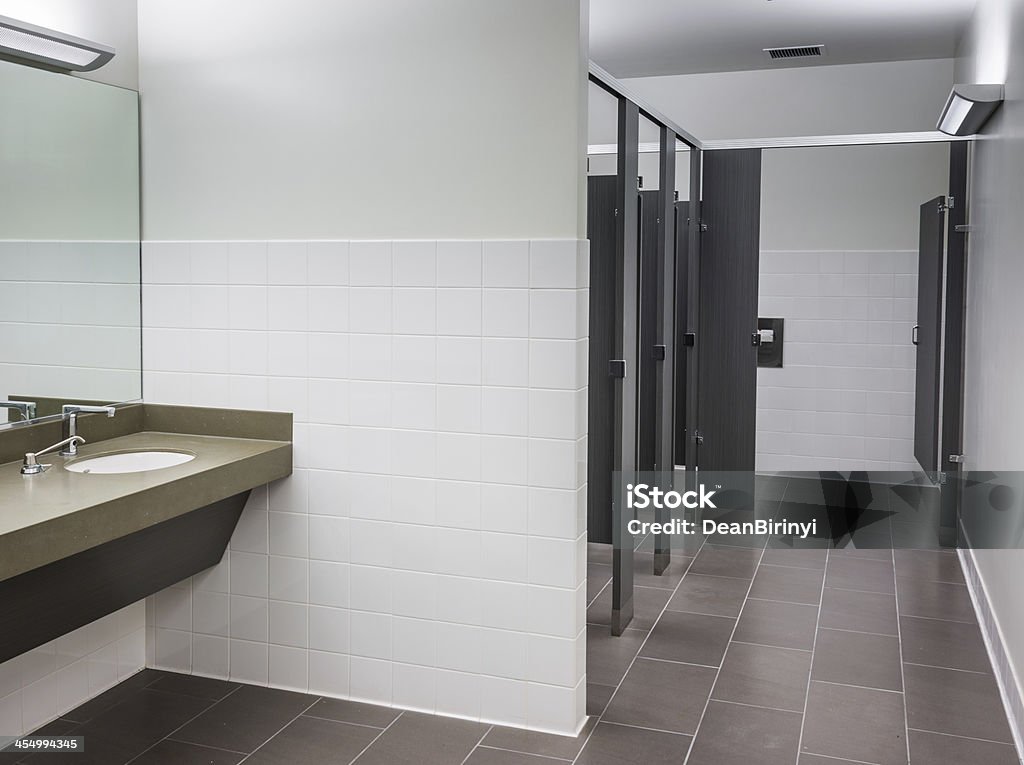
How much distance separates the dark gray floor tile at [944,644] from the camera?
11.1 feet

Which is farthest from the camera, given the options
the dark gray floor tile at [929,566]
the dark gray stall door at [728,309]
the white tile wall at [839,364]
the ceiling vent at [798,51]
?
the white tile wall at [839,364]

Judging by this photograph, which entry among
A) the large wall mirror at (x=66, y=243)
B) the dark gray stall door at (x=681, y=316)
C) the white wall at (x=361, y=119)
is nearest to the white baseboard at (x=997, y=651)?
the dark gray stall door at (x=681, y=316)

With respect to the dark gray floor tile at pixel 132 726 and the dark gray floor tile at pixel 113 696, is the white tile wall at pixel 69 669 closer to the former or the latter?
the dark gray floor tile at pixel 113 696

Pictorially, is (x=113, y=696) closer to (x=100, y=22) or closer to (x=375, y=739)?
(x=375, y=739)

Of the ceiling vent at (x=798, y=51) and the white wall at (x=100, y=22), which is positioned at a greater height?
the ceiling vent at (x=798, y=51)

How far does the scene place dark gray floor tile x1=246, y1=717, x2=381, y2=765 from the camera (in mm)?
2674

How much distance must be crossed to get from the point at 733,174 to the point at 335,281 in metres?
2.80

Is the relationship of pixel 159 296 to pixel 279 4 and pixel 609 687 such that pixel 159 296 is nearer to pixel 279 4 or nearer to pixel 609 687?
pixel 279 4

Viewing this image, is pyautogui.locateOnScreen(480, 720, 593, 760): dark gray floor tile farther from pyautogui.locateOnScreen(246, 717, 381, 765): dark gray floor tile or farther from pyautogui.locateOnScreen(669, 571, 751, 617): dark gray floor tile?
pyautogui.locateOnScreen(669, 571, 751, 617): dark gray floor tile

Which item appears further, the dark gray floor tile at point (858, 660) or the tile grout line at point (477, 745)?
the dark gray floor tile at point (858, 660)

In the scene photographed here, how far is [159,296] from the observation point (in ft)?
10.3

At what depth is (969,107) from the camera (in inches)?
153

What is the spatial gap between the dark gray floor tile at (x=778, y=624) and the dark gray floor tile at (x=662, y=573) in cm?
39

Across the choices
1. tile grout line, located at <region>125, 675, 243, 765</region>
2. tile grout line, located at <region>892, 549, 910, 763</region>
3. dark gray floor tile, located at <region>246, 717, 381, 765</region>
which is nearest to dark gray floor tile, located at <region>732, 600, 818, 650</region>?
tile grout line, located at <region>892, 549, 910, 763</region>
